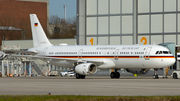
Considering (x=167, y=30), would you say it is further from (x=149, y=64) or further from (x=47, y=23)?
(x=47, y=23)

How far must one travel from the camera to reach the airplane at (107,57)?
1556 inches

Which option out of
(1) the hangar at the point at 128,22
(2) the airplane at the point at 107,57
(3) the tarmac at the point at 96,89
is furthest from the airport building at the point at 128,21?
(3) the tarmac at the point at 96,89

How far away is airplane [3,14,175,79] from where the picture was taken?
39.5 m

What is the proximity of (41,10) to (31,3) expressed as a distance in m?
4.55

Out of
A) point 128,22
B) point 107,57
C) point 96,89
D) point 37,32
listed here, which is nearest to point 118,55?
point 107,57

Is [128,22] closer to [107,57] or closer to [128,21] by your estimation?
[128,21]

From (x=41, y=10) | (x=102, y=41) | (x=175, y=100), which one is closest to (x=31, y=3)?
(x=41, y=10)

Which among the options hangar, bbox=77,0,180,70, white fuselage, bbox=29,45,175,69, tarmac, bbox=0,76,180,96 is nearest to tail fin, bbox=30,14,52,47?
white fuselage, bbox=29,45,175,69

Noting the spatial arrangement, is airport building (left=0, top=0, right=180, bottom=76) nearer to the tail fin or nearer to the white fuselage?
the tail fin

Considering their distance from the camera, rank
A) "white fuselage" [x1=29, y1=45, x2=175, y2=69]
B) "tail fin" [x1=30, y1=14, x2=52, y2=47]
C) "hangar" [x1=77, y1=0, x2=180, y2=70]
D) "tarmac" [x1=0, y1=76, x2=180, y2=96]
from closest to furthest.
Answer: "tarmac" [x1=0, y1=76, x2=180, y2=96] < "white fuselage" [x1=29, y1=45, x2=175, y2=69] < "tail fin" [x1=30, y1=14, x2=52, y2=47] < "hangar" [x1=77, y1=0, x2=180, y2=70]

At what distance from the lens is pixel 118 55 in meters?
41.4

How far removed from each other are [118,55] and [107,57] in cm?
150

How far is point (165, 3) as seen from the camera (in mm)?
56469

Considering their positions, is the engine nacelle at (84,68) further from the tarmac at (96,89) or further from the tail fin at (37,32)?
the tarmac at (96,89)
